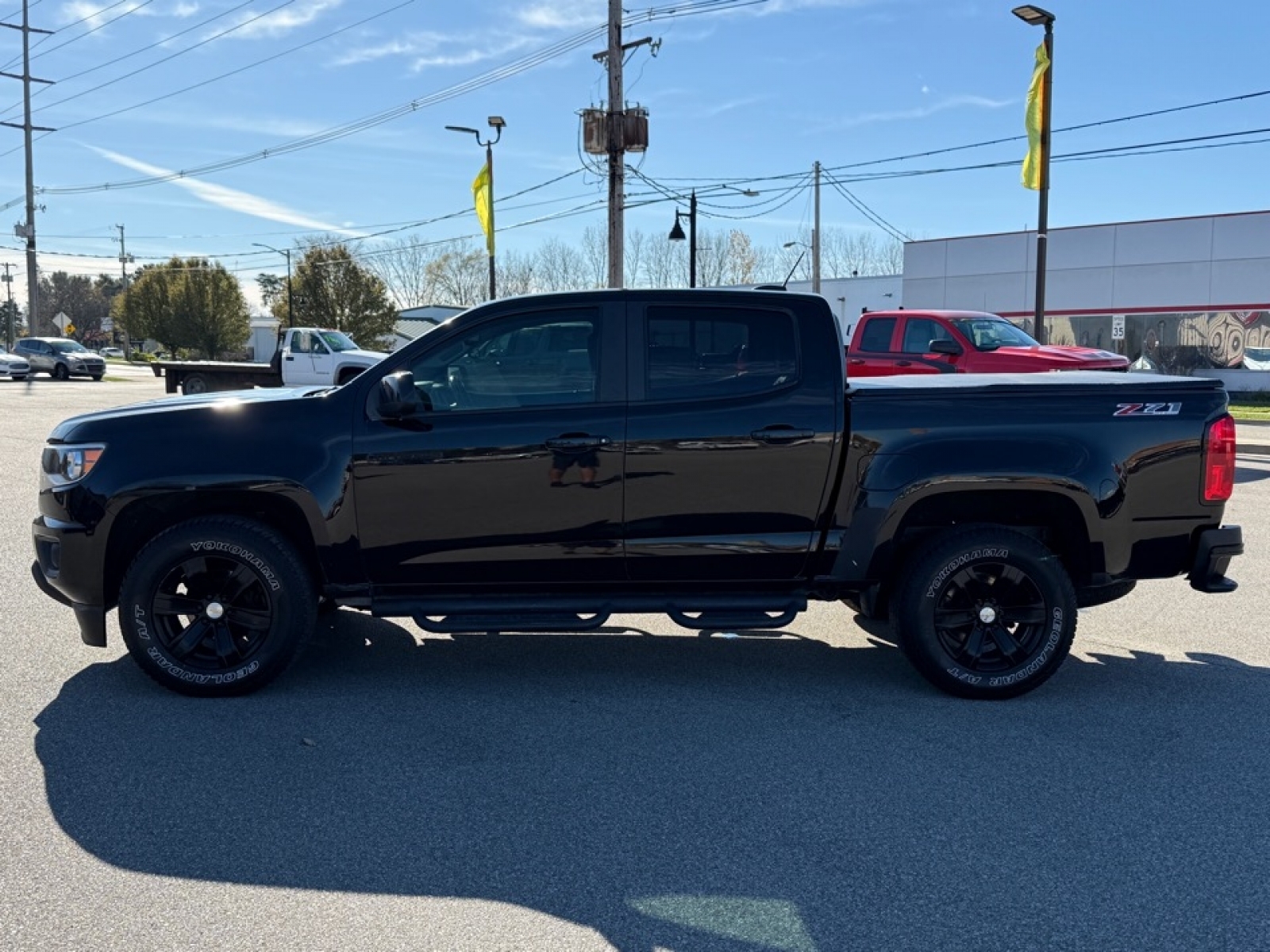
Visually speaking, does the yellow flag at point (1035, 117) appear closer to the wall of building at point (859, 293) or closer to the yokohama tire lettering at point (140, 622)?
the yokohama tire lettering at point (140, 622)

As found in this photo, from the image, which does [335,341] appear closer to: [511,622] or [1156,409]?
[511,622]

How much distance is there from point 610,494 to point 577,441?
0.29 m

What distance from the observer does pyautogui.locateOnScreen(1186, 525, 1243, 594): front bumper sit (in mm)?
5152

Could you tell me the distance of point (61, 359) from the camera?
44.6 meters

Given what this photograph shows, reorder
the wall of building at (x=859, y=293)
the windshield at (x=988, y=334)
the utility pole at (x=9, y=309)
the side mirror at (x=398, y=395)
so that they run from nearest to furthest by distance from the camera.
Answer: the side mirror at (x=398, y=395) < the windshield at (x=988, y=334) < the wall of building at (x=859, y=293) < the utility pole at (x=9, y=309)

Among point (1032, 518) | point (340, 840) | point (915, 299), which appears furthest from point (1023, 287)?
point (340, 840)

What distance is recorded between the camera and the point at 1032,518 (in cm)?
541

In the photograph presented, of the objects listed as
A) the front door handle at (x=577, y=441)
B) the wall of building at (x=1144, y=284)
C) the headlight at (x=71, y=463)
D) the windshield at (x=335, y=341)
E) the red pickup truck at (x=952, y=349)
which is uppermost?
the wall of building at (x=1144, y=284)

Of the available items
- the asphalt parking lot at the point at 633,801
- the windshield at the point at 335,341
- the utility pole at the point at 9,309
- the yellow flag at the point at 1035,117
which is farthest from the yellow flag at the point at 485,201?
the utility pole at the point at 9,309

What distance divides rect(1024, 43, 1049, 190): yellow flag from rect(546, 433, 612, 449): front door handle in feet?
60.0

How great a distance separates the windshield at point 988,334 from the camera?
14.8 m

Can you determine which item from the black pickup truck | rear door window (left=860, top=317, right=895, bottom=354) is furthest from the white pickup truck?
the black pickup truck

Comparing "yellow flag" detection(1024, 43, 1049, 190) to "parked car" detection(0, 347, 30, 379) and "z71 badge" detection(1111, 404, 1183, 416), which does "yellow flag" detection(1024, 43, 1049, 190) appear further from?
"parked car" detection(0, 347, 30, 379)

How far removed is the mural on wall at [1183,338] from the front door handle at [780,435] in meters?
31.5
